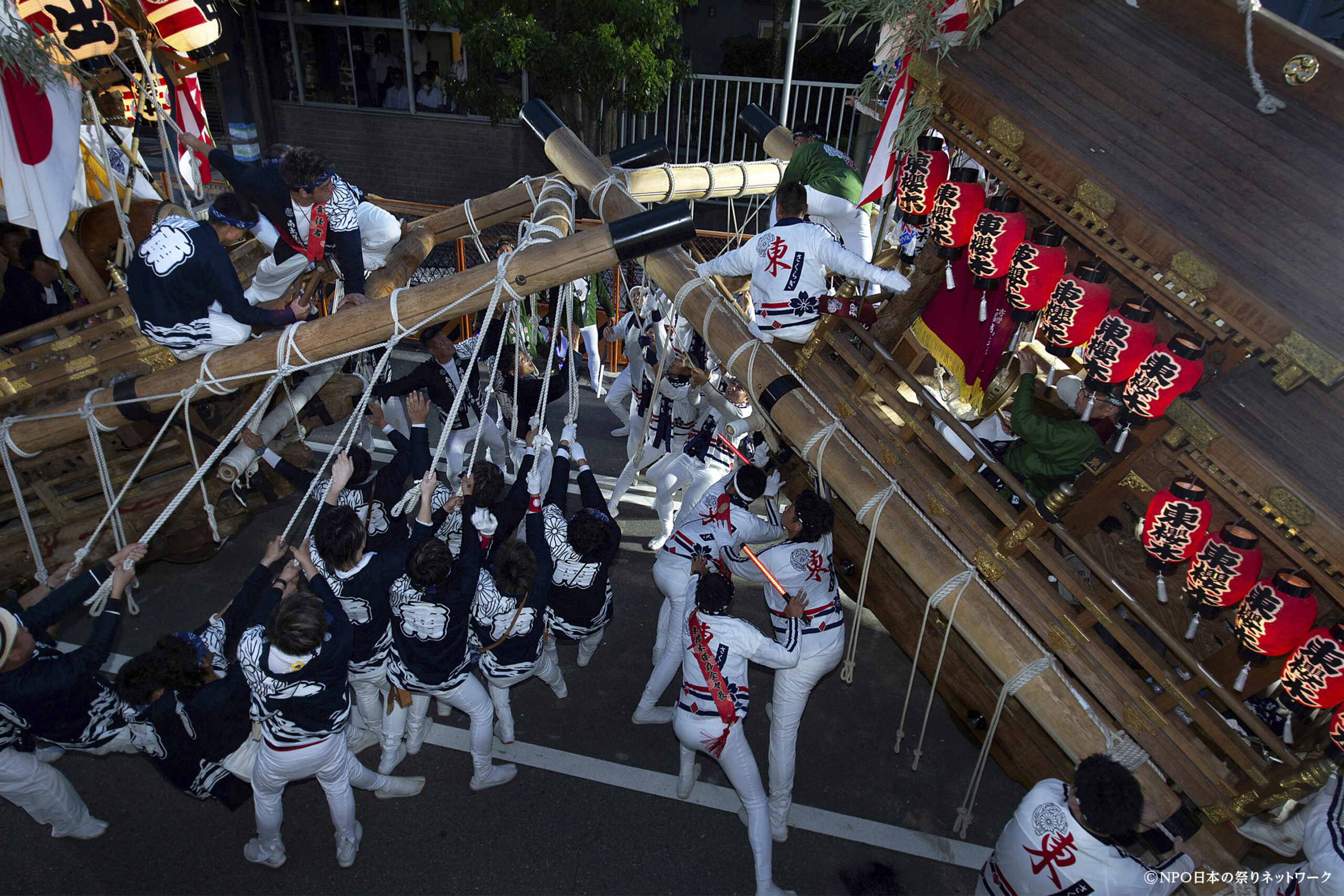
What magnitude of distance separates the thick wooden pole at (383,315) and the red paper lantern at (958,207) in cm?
136

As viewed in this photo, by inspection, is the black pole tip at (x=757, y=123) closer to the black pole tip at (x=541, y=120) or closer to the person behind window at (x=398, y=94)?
the black pole tip at (x=541, y=120)

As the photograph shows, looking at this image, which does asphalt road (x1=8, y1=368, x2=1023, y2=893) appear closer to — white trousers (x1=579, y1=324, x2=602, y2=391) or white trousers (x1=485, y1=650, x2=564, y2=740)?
white trousers (x1=485, y1=650, x2=564, y2=740)

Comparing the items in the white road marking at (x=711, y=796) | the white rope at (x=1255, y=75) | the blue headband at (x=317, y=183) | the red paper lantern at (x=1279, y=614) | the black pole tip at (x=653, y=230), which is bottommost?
the white road marking at (x=711, y=796)

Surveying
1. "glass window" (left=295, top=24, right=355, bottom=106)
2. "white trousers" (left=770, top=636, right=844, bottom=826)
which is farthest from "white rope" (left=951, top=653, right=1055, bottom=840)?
"glass window" (left=295, top=24, right=355, bottom=106)

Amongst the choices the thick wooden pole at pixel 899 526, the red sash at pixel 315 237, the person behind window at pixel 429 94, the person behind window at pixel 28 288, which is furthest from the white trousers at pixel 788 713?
the person behind window at pixel 429 94

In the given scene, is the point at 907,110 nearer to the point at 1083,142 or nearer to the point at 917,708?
the point at 1083,142

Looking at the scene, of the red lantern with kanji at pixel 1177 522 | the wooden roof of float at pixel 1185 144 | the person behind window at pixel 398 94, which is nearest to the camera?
the wooden roof of float at pixel 1185 144

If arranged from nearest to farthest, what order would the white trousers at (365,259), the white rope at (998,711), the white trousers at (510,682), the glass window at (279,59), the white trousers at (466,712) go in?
the white rope at (998,711) → the white trousers at (466,712) → the white trousers at (510,682) → the white trousers at (365,259) → the glass window at (279,59)

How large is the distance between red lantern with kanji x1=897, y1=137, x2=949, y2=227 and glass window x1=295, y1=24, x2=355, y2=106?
599 inches

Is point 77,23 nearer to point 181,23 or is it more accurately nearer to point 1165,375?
point 181,23

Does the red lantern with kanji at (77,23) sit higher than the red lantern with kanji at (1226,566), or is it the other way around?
the red lantern with kanji at (77,23)

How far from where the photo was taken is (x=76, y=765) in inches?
191

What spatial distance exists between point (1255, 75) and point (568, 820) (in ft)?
18.1

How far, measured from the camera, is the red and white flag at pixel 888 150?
14.0 ft
